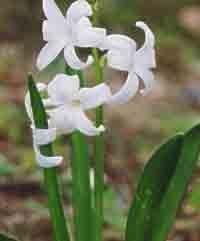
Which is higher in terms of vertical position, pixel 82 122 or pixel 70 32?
pixel 70 32

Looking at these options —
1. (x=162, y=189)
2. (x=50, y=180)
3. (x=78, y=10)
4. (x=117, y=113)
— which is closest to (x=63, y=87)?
(x=78, y=10)

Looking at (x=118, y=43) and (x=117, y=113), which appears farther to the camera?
(x=117, y=113)

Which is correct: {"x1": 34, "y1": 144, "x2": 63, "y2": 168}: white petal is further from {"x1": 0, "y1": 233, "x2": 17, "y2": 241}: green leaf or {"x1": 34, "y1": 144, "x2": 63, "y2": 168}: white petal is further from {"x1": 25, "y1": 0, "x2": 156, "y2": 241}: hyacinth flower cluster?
{"x1": 0, "y1": 233, "x2": 17, "y2": 241}: green leaf

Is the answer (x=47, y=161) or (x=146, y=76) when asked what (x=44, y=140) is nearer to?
(x=47, y=161)

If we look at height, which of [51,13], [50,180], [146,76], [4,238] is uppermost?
[51,13]

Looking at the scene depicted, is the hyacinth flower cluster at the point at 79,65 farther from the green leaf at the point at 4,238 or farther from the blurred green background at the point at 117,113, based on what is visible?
the blurred green background at the point at 117,113

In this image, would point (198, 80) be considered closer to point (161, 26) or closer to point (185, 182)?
point (161, 26)

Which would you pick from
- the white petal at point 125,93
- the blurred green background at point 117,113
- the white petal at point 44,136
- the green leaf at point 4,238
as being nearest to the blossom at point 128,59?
the white petal at point 125,93

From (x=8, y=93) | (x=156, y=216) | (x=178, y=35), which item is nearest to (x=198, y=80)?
(x=178, y=35)
